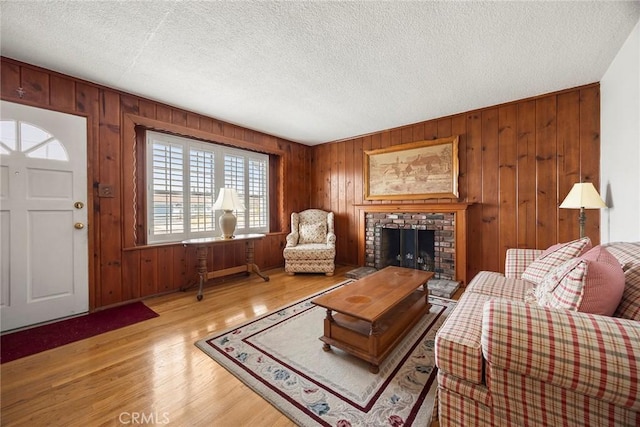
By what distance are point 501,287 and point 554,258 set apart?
1.35 feet

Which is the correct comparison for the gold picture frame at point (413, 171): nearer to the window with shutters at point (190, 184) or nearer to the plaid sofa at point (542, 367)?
the window with shutters at point (190, 184)

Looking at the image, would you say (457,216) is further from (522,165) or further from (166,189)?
(166,189)

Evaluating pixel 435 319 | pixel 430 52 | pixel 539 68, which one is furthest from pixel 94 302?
pixel 539 68

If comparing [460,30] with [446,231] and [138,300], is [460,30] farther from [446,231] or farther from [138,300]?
[138,300]

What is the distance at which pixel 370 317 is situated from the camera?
1576 mm

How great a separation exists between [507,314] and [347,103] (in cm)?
276

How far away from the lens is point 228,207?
10.9ft

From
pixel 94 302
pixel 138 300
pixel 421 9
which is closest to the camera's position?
pixel 421 9

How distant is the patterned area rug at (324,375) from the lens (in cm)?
128

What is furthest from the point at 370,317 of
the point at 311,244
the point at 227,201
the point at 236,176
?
the point at 236,176

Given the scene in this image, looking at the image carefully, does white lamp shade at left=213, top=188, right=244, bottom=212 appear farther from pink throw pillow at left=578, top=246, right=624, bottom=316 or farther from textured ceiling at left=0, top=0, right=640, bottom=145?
pink throw pillow at left=578, top=246, right=624, bottom=316

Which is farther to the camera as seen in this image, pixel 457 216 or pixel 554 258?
pixel 457 216

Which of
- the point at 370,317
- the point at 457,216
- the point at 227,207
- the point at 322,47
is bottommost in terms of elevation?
the point at 370,317

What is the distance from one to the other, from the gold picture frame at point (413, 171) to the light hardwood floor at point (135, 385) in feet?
9.49
